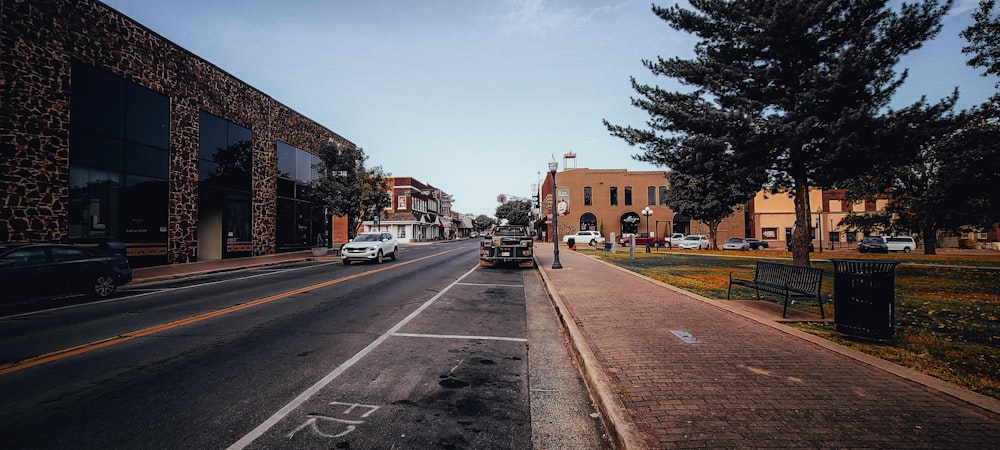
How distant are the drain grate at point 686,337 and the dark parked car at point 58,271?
43.5 feet

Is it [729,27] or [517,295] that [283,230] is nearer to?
[517,295]

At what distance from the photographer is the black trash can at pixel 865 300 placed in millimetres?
5816

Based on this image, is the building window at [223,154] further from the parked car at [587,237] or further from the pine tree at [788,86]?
the parked car at [587,237]

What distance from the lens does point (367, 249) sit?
68.1 feet

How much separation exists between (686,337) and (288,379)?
5.45m

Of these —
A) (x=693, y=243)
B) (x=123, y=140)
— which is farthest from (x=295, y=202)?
(x=693, y=243)

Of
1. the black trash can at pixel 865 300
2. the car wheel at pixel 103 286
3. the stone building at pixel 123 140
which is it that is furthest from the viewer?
the stone building at pixel 123 140

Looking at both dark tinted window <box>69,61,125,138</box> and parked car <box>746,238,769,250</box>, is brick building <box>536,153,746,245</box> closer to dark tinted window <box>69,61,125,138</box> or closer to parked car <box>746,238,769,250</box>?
parked car <box>746,238,769,250</box>

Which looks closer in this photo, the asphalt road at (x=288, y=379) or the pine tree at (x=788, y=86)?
the asphalt road at (x=288, y=379)

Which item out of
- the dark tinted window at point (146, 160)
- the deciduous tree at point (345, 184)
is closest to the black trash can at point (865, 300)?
the dark tinted window at point (146, 160)

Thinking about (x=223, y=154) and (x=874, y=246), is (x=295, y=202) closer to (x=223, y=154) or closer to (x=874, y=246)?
(x=223, y=154)

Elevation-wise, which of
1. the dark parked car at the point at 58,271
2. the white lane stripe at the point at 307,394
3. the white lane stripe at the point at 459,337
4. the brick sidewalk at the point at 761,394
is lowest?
the white lane stripe at the point at 459,337

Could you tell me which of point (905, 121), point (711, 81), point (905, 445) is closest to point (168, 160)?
point (711, 81)

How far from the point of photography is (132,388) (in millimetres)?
4324
